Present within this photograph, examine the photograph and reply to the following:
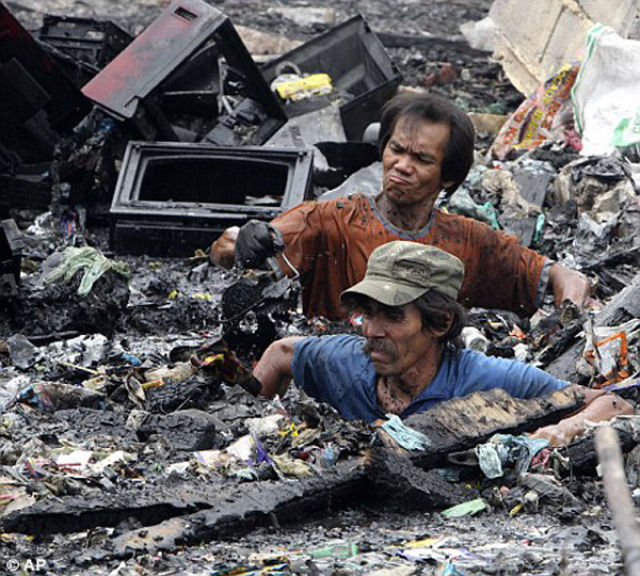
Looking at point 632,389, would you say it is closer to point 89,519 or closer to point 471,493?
point 471,493

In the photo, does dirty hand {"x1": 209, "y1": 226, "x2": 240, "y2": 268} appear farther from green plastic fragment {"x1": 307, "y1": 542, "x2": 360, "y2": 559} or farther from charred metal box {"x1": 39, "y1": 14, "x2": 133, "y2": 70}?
charred metal box {"x1": 39, "y1": 14, "x2": 133, "y2": 70}

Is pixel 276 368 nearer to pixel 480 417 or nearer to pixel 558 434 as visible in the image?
pixel 480 417

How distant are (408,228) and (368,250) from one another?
0.22m

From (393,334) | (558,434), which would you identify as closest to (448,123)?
(393,334)

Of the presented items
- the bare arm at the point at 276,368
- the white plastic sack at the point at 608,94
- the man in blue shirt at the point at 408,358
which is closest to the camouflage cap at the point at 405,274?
the man in blue shirt at the point at 408,358

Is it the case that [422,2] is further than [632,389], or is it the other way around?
[422,2]

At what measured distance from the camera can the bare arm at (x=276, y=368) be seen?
14.7 feet

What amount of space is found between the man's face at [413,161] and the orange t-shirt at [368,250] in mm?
141

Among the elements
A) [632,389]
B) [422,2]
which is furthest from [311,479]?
[422,2]

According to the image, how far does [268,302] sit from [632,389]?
1694mm

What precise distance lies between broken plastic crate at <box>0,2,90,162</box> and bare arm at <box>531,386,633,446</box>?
243 inches

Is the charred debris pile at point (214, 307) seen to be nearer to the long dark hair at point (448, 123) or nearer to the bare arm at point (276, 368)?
the bare arm at point (276, 368)

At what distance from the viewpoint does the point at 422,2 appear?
18469mm

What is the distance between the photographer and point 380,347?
4.09 m
